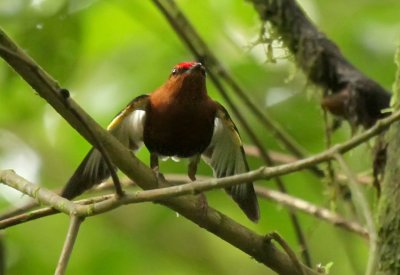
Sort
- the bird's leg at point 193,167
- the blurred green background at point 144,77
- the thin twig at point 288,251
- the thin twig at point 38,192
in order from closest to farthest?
1. the thin twig at point 38,192
2. the thin twig at point 288,251
3. the bird's leg at point 193,167
4. the blurred green background at point 144,77

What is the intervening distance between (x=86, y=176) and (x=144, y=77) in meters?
1.19

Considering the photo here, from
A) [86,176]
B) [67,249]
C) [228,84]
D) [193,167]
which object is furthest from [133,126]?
[67,249]

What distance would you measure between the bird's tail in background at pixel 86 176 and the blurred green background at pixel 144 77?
0.80 m

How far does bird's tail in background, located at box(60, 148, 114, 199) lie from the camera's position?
264cm

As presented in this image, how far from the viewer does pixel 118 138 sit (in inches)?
121

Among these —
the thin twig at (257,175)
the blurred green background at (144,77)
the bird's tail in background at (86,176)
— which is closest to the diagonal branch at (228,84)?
the blurred green background at (144,77)

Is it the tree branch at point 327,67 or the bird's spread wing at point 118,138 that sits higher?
the bird's spread wing at point 118,138

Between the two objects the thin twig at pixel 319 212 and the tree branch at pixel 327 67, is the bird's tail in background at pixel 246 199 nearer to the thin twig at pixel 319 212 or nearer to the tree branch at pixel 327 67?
the thin twig at pixel 319 212

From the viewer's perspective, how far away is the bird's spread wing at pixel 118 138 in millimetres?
2658

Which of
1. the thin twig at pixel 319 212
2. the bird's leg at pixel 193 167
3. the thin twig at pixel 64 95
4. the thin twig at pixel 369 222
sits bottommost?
the thin twig at pixel 319 212

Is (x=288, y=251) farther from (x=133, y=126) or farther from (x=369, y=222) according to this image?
(x=133, y=126)

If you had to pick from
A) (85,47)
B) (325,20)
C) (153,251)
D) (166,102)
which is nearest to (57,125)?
(85,47)

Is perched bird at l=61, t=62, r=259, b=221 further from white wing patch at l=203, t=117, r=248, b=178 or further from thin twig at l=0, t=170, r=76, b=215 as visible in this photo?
thin twig at l=0, t=170, r=76, b=215

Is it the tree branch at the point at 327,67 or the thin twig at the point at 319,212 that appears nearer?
the tree branch at the point at 327,67
